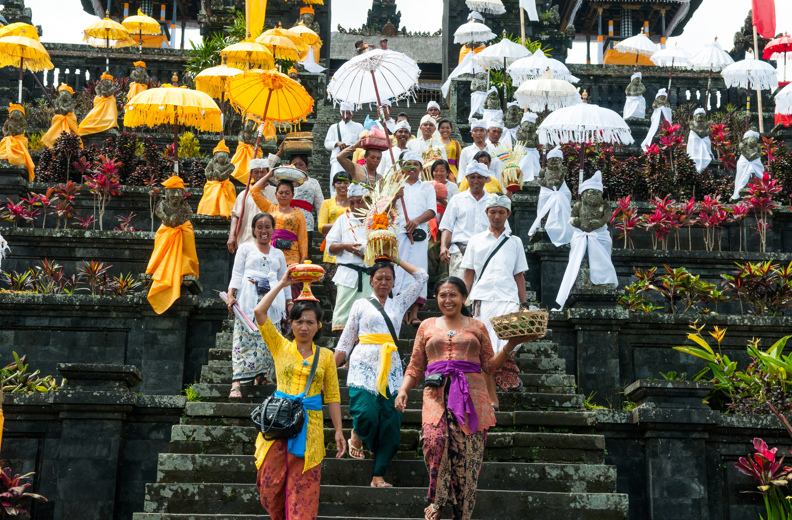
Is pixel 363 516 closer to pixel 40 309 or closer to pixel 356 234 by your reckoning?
pixel 356 234

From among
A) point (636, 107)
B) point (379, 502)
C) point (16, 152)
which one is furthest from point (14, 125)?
point (636, 107)

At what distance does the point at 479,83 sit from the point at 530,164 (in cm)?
311

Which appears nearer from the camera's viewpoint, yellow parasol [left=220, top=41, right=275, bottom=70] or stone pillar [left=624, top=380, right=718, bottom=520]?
stone pillar [left=624, top=380, right=718, bottom=520]

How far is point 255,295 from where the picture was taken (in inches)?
313

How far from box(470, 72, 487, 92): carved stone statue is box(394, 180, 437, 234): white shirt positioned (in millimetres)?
8523

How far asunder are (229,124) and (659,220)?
8319mm

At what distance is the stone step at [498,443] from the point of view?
7367 mm

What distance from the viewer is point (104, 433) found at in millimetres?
7816

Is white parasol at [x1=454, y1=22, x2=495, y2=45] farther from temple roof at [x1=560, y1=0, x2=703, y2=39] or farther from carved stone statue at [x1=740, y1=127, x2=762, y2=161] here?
temple roof at [x1=560, y1=0, x2=703, y2=39]

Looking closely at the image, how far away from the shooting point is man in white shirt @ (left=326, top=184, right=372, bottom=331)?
27.2 feet

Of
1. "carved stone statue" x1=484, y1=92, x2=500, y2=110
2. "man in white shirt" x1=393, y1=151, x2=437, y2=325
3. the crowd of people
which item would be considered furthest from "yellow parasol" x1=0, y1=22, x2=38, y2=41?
"man in white shirt" x1=393, y1=151, x2=437, y2=325

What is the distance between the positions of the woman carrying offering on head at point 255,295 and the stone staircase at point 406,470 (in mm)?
176

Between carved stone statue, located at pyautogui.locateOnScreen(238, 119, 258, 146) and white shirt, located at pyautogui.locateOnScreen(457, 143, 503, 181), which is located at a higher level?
carved stone statue, located at pyautogui.locateOnScreen(238, 119, 258, 146)

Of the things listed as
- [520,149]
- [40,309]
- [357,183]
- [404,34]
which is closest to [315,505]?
[357,183]
